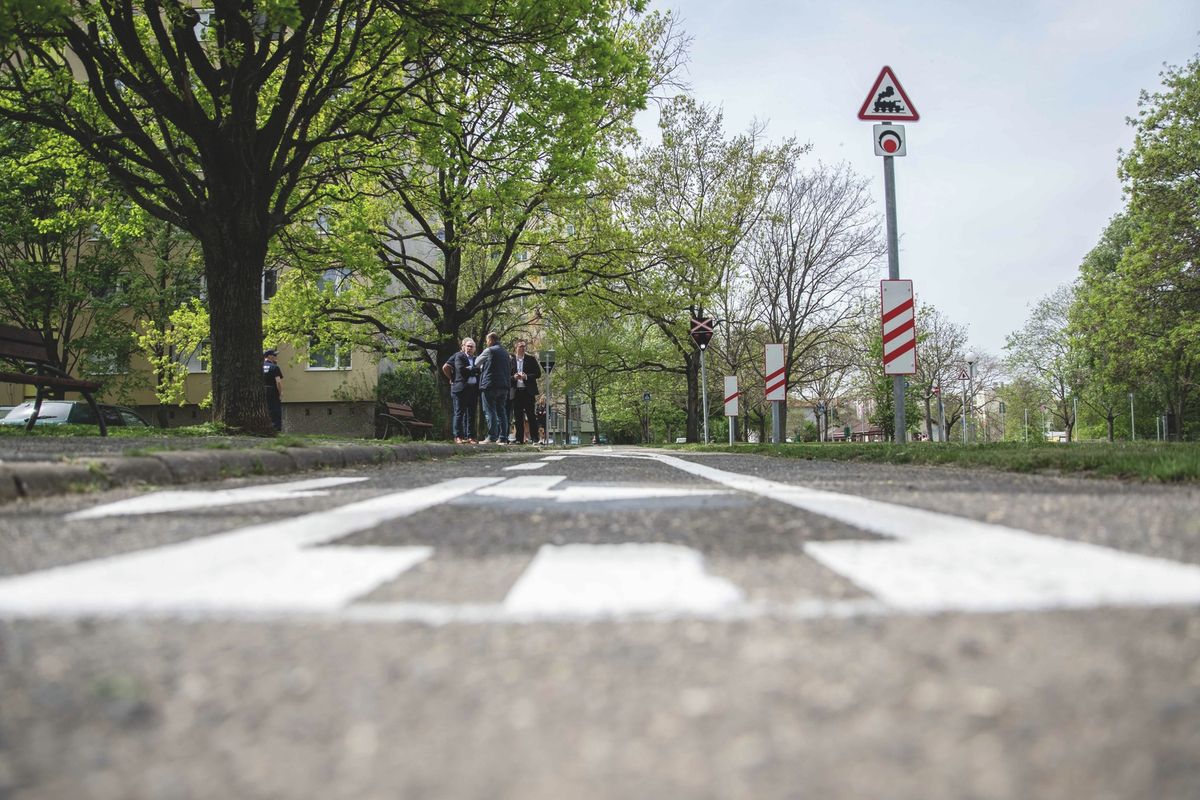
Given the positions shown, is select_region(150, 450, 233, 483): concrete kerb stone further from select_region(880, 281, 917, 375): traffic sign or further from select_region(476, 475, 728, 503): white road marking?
select_region(880, 281, 917, 375): traffic sign

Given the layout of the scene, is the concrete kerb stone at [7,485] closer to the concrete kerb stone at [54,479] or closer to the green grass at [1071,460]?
the concrete kerb stone at [54,479]

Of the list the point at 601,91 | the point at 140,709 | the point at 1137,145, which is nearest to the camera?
the point at 140,709

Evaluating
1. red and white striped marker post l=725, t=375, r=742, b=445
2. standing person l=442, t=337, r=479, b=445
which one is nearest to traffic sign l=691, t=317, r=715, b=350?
red and white striped marker post l=725, t=375, r=742, b=445

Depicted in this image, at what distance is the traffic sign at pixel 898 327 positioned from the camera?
10.4 meters

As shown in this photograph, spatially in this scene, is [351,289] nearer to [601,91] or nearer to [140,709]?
[601,91]

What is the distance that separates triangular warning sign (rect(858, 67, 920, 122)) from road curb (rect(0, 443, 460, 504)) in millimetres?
7492

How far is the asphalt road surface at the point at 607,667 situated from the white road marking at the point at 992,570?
14 millimetres

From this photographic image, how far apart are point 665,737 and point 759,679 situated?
25cm

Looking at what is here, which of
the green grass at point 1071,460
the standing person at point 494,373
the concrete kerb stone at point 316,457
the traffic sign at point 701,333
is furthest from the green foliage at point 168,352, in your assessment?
the green grass at point 1071,460

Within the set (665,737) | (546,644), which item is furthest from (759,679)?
(546,644)

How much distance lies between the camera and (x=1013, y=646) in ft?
4.60

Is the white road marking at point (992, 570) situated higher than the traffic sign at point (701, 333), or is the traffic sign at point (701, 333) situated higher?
the traffic sign at point (701, 333)

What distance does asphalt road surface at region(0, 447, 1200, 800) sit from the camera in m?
0.98

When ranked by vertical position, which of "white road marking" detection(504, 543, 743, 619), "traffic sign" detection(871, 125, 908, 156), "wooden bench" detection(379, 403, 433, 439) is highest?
"traffic sign" detection(871, 125, 908, 156)
